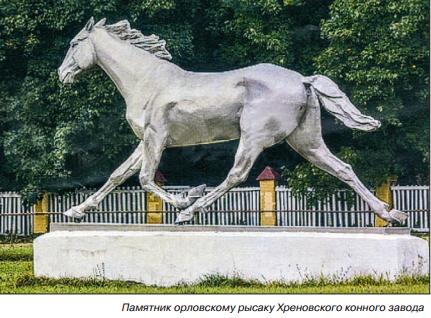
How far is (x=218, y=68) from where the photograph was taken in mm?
23938

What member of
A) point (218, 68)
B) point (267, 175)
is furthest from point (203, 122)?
point (218, 68)

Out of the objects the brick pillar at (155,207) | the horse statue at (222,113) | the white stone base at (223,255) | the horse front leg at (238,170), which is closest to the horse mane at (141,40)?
the horse statue at (222,113)

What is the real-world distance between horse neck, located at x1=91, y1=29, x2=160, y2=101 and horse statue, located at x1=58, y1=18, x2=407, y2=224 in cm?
1

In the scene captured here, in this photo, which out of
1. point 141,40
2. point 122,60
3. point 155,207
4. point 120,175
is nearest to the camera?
point 120,175

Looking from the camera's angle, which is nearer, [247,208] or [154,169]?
[154,169]

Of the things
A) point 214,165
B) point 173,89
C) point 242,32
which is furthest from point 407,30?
point 173,89

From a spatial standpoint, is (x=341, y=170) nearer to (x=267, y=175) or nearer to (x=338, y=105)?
(x=338, y=105)

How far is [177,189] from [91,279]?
1170 centimetres

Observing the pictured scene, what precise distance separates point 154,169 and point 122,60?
4.65 ft

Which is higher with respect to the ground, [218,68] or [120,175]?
[218,68]

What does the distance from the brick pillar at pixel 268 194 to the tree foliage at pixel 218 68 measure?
1.67ft

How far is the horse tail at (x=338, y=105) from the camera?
1146 centimetres

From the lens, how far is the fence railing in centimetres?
2280

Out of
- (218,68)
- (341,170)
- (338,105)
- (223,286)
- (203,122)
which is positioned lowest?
(223,286)
